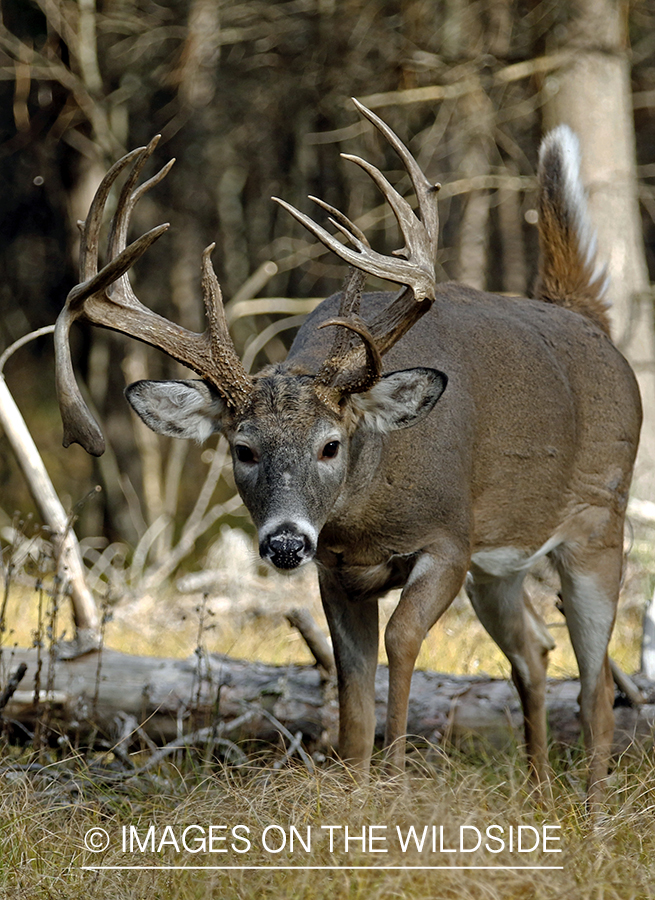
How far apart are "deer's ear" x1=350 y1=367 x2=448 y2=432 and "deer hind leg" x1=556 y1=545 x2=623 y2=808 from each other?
4.54ft

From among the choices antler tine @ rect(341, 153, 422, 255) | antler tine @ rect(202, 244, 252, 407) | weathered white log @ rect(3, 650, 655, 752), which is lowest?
weathered white log @ rect(3, 650, 655, 752)

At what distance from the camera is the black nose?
3.75 metres

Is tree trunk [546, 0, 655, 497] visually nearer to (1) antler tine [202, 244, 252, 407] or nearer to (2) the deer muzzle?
(1) antler tine [202, 244, 252, 407]

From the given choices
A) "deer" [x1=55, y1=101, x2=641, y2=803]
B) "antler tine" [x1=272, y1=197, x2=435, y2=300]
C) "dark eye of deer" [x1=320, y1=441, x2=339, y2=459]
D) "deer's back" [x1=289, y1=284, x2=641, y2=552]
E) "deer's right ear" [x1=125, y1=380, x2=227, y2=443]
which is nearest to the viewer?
"antler tine" [x1=272, y1=197, x2=435, y2=300]

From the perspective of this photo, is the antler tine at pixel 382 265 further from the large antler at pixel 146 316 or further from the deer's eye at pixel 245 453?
the deer's eye at pixel 245 453

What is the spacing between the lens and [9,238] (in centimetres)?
1394

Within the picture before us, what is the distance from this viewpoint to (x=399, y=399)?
420 cm

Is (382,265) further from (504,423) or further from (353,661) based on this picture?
(353,661)

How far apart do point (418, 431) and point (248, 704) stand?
155 cm

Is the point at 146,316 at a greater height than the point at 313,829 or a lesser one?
greater

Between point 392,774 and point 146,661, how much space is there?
172cm

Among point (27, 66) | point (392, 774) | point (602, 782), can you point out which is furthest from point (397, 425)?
point (27, 66)

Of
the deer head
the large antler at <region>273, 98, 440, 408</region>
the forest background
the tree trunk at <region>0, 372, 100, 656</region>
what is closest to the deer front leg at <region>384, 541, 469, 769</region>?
the deer head

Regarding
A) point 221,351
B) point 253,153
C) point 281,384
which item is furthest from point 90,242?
point 253,153
